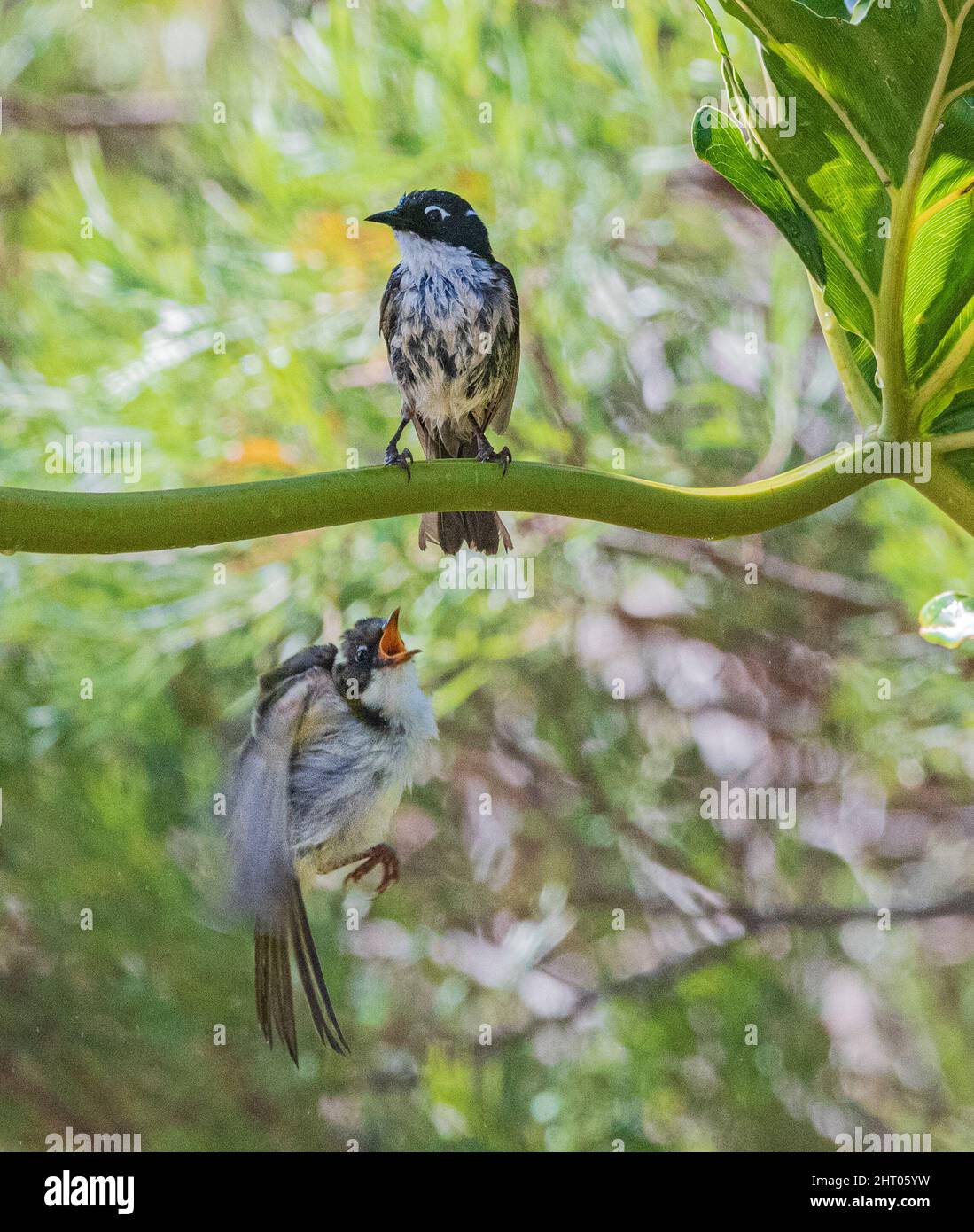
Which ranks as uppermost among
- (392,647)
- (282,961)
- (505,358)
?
(505,358)

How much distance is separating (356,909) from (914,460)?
809mm

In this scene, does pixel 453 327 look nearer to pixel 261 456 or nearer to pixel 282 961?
pixel 261 456

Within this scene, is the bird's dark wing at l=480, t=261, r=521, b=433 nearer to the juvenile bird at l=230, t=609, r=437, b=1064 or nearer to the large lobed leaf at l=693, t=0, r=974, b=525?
the juvenile bird at l=230, t=609, r=437, b=1064

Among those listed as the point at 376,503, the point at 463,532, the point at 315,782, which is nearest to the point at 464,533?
the point at 463,532

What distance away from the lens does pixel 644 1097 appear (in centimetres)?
128

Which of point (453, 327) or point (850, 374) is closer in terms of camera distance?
point (850, 374)

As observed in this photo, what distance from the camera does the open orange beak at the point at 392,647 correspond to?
100cm

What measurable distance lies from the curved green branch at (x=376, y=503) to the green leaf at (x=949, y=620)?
0.14 metres

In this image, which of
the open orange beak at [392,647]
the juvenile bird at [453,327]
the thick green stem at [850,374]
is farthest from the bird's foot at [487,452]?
the thick green stem at [850,374]

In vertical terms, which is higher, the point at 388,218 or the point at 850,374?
the point at 388,218

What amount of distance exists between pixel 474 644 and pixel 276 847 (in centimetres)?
37

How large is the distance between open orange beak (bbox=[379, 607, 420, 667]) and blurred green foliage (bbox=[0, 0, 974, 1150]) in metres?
0.16

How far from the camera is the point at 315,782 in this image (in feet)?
3.13

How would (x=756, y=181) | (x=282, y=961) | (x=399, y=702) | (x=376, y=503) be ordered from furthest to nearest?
(x=399, y=702) → (x=282, y=961) → (x=756, y=181) → (x=376, y=503)
